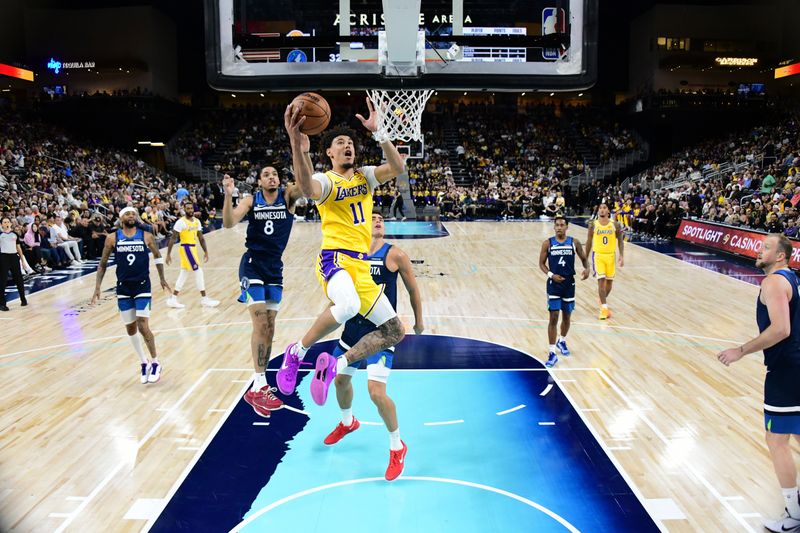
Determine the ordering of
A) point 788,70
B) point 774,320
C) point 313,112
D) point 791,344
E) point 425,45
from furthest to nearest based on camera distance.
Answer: point 788,70, point 425,45, point 313,112, point 791,344, point 774,320

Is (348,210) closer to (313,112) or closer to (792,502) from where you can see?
(313,112)

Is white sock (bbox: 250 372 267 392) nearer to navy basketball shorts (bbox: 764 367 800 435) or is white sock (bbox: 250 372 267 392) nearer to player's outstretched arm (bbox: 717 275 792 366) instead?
player's outstretched arm (bbox: 717 275 792 366)

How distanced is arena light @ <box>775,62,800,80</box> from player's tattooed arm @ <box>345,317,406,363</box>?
31929 millimetres

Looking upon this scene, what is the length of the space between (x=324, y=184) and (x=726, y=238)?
1572 centimetres

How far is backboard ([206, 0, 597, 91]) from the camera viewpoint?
10.1 m

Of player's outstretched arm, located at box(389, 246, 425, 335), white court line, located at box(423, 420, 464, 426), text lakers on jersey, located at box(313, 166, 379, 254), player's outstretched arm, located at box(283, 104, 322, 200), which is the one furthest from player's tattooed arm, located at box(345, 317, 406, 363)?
white court line, located at box(423, 420, 464, 426)

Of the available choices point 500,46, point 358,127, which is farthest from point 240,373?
point 358,127

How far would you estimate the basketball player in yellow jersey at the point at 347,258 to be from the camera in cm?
457

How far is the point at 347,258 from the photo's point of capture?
4.70 meters

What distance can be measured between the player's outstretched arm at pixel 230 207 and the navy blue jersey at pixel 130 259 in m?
1.95

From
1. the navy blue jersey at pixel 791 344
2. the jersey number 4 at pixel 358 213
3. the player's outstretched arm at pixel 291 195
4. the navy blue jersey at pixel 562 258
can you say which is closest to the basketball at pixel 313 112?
the jersey number 4 at pixel 358 213

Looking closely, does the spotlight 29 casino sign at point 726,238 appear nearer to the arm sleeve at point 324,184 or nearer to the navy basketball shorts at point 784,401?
the navy basketball shorts at point 784,401

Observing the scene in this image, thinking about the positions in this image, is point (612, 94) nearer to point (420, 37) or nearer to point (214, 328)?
point (420, 37)

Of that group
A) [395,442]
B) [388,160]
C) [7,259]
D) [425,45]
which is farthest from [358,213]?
[7,259]
